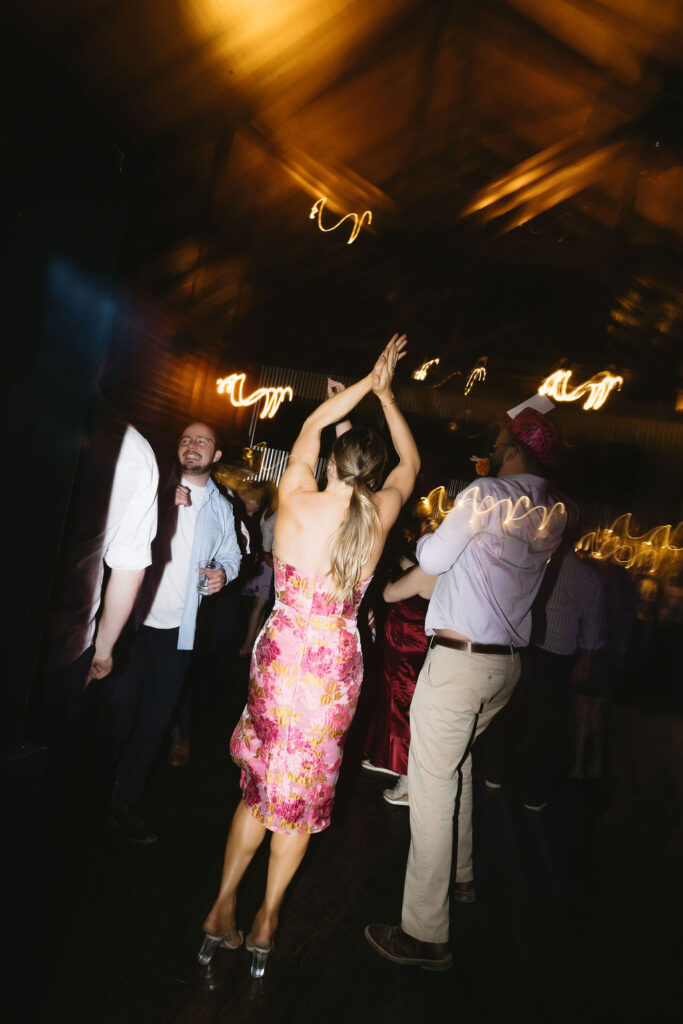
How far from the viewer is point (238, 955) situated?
1915 millimetres

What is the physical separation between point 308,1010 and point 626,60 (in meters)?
6.17

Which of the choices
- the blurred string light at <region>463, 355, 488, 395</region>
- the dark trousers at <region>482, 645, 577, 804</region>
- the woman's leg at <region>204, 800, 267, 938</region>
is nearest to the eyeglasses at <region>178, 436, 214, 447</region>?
the woman's leg at <region>204, 800, 267, 938</region>

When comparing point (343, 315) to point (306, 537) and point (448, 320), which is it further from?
point (306, 537)

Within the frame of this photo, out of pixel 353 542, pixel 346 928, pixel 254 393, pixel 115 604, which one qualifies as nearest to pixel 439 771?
pixel 346 928

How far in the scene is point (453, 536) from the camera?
2.02 m

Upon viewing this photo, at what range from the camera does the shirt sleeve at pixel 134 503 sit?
171 cm

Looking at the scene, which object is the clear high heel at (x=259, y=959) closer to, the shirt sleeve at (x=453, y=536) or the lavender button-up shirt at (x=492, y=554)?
the lavender button-up shirt at (x=492, y=554)

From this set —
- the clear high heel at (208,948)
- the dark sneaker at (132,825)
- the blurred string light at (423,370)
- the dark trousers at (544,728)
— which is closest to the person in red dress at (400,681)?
the dark trousers at (544,728)

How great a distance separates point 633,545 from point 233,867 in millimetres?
10270

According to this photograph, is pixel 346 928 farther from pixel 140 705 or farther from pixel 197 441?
pixel 197 441

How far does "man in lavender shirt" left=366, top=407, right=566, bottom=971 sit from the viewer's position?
6.72ft

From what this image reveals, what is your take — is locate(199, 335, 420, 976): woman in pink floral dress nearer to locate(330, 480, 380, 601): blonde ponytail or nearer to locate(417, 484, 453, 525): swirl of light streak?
locate(330, 480, 380, 601): blonde ponytail

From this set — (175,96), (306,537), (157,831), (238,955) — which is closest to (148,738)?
(157,831)

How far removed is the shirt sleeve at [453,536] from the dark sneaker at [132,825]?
5.71 feet
